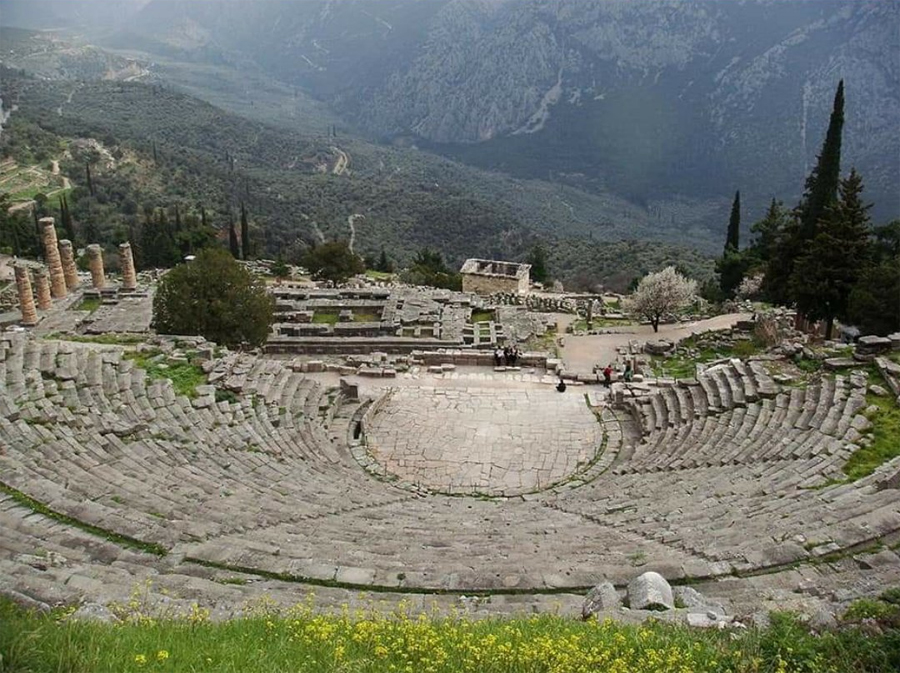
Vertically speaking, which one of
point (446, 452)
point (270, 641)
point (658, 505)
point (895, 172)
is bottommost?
point (446, 452)

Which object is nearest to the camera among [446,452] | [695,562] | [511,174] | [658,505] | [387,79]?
[695,562]

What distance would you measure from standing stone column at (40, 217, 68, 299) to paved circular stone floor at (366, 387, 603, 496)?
69.0ft

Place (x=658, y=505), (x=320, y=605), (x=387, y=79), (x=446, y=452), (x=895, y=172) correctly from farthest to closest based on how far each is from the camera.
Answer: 1. (x=387, y=79)
2. (x=895, y=172)
3. (x=446, y=452)
4. (x=658, y=505)
5. (x=320, y=605)

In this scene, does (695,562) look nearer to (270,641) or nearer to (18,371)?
(270,641)

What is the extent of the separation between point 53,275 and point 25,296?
4.75 metres

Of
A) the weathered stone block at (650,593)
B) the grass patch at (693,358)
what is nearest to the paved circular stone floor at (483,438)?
the grass patch at (693,358)

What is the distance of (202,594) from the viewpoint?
8.28 meters

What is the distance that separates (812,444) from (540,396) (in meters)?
8.45

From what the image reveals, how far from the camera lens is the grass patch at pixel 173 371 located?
17281 mm

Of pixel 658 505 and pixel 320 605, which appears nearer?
pixel 320 605

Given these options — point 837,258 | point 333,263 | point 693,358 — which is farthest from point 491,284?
point 837,258

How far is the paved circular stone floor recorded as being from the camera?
1611 centimetres

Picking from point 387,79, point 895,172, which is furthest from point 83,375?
point 387,79

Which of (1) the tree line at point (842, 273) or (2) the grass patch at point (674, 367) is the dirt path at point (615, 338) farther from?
(1) the tree line at point (842, 273)
